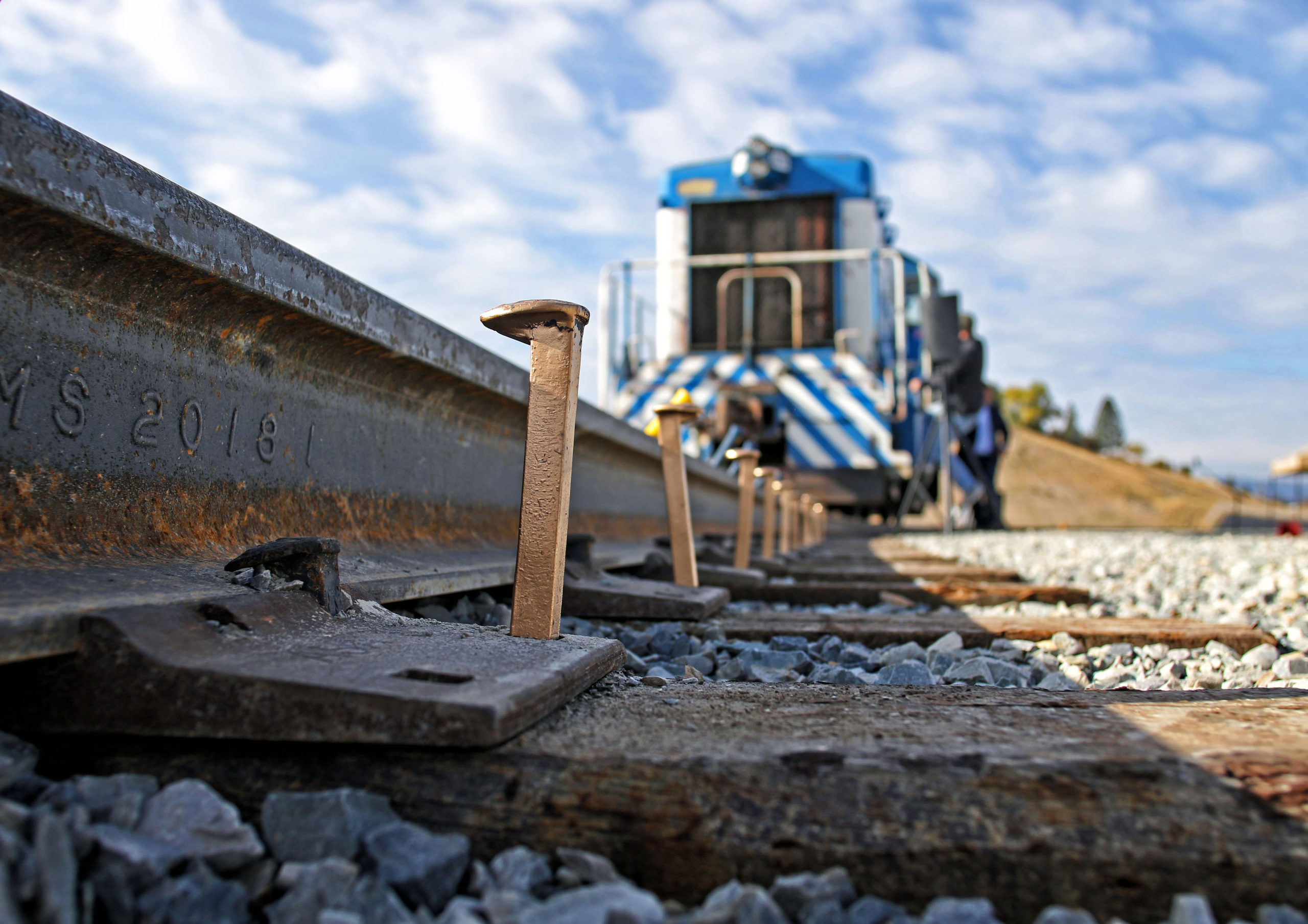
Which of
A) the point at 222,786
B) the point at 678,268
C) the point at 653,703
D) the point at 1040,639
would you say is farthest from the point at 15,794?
the point at 678,268

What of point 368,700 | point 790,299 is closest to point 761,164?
point 790,299

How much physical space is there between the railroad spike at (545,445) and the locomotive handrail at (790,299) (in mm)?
7922

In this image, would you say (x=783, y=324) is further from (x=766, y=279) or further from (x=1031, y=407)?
(x=1031, y=407)

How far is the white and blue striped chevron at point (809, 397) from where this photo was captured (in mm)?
8906

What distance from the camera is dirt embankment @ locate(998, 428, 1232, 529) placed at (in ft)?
132

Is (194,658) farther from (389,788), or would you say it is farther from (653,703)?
(653,703)

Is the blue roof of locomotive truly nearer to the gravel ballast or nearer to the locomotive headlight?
the locomotive headlight

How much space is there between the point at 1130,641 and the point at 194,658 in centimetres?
205

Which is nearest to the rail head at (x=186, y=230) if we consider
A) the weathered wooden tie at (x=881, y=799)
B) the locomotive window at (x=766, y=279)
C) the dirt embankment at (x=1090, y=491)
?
the weathered wooden tie at (x=881, y=799)

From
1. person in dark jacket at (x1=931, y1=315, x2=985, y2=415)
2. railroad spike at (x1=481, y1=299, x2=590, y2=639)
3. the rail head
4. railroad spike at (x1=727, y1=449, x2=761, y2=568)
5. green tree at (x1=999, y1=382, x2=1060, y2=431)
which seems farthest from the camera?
green tree at (x1=999, y1=382, x2=1060, y2=431)

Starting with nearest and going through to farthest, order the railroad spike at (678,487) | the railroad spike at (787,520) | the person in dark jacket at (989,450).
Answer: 1. the railroad spike at (678,487)
2. the railroad spike at (787,520)
3. the person in dark jacket at (989,450)

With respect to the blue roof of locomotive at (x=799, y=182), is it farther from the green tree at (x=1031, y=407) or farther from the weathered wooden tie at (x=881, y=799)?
the green tree at (x=1031, y=407)

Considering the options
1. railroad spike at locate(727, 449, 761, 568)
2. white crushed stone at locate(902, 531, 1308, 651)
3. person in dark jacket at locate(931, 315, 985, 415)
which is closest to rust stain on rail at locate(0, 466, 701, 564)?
railroad spike at locate(727, 449, 761, 568)

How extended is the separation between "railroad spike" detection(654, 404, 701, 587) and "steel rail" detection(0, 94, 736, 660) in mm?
600
